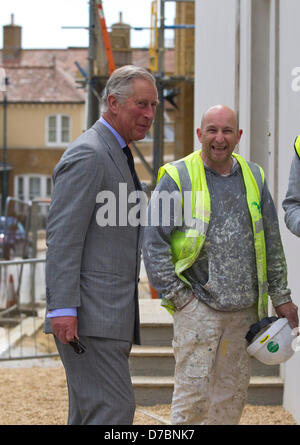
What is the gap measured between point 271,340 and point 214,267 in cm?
44

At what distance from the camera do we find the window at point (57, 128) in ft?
179

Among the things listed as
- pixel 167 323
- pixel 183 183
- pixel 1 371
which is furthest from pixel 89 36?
pixel 183 183

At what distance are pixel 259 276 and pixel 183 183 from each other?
0.58 m

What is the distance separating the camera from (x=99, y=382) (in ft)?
12.4

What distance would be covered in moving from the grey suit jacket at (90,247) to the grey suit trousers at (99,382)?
6 cm

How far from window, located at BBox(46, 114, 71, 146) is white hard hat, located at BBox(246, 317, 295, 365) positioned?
50649mm

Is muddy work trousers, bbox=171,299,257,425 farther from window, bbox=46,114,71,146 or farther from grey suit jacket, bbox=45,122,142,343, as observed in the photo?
window, bbox=46,114,71,146

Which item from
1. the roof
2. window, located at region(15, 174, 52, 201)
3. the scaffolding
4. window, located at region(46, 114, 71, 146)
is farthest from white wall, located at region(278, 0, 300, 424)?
window, located at region(46, 114, 71, 146)

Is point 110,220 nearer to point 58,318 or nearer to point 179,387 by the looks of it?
point 58,318

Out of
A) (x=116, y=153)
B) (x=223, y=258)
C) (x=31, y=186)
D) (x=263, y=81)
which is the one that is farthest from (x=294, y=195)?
(x=31, y=186)

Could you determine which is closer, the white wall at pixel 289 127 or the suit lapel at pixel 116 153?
the suit lapel at pixel 116 153

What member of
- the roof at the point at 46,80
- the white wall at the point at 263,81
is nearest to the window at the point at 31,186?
the roof at the point at 46,80

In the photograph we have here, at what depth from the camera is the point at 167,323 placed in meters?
7.52

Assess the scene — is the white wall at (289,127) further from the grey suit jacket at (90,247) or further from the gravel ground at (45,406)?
the grey suit jacket at (90,247)
